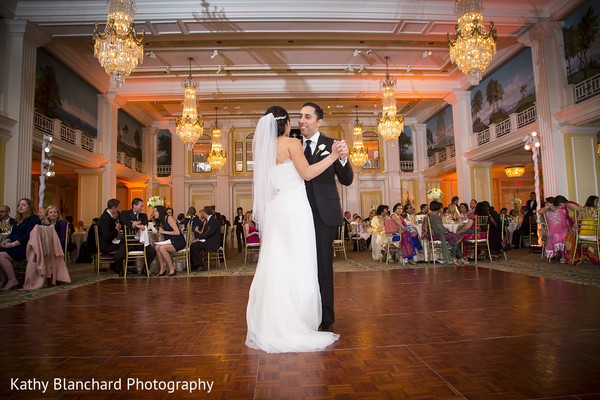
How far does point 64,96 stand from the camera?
10.0 metres

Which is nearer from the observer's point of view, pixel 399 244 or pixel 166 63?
pixel 399 244

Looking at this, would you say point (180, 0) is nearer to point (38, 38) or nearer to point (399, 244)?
point (38, 38)

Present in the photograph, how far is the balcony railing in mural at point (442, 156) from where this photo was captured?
13.8m

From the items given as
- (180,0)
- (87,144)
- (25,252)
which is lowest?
(25,252)

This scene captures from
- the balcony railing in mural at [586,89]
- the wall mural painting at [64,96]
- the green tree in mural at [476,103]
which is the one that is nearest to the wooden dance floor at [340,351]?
the balcony railing in mural at [586,89]

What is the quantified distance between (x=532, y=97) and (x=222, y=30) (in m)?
8.87

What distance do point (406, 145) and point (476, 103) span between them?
4894 millimetres

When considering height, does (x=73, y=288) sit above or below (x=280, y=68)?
below

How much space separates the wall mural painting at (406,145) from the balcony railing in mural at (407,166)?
17 cm

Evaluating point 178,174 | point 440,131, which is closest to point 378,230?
point 440,131

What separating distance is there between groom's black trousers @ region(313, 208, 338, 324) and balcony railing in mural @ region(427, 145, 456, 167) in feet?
42.9

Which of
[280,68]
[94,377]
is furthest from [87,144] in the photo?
[94,377]

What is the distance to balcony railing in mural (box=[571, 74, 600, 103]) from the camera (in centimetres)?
740

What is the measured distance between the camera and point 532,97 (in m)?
9.48
